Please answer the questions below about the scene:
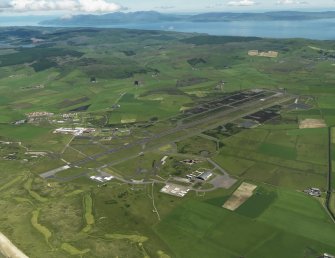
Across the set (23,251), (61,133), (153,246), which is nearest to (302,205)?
(153,246)

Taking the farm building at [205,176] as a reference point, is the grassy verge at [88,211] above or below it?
below

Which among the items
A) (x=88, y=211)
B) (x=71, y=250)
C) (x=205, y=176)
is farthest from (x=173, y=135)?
(x=71, y=250)

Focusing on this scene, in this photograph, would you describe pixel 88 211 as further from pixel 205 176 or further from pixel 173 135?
pixel 173 135

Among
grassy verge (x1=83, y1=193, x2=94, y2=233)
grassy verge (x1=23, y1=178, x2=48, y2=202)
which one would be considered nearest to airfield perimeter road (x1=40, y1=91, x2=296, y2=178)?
grassy verge (x1=23, y1=178, x2=48, y2=202)

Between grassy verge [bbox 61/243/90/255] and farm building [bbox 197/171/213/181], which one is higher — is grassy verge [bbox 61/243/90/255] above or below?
below

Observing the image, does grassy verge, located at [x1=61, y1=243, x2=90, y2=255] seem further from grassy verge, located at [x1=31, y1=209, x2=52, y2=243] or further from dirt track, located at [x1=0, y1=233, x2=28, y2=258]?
dirt track, located at [x1=0, y1=233, x2=28, y2=258]

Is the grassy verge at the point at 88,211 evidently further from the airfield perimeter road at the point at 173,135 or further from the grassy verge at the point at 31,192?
the airfield perimeter road at the point at 173,135

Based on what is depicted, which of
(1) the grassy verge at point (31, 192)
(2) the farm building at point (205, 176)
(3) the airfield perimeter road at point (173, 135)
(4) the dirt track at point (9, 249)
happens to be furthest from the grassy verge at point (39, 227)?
(2) the farm building at point (205, 176)

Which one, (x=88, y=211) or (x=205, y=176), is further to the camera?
(x=205, y=176)

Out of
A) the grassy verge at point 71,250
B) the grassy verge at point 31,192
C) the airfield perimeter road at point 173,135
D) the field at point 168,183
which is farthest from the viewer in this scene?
the airfield perimeter road at point 173,135
